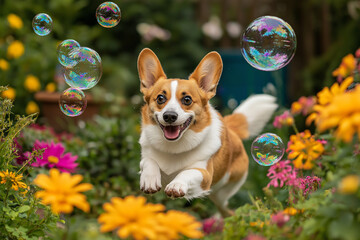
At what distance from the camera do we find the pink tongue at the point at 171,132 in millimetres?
2719

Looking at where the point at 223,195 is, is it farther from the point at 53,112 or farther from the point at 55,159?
the point at 53,112

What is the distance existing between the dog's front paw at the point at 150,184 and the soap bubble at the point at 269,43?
113 centimetres

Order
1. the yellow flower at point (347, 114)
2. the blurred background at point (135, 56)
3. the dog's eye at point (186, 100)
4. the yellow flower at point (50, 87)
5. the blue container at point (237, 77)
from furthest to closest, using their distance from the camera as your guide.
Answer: the blue container at point (237, 77) → the yellow flower at point (50, 87) → the blurred background at point (135, 56) → the dog's eye at point (186, 100) → the yellow flower at point (347, 114)

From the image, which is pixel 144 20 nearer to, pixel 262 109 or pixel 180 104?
pixel 262 109

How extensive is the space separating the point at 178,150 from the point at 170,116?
349mm

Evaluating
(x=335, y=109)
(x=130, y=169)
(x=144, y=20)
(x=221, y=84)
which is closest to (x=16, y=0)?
(x=144, y=20)

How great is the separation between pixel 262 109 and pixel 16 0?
4793 mm

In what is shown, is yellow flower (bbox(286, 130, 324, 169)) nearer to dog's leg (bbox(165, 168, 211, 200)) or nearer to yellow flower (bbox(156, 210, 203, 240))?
dog's leg (bbox(165, 168, 211, 200))

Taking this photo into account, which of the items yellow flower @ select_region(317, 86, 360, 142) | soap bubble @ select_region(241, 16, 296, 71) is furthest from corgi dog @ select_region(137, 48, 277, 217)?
yellow flower @ select_region(317, 86, 360, 142)

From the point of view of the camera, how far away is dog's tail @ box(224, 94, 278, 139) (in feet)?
13.0

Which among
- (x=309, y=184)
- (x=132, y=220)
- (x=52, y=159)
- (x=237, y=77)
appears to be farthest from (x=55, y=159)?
(x=237, y=77)

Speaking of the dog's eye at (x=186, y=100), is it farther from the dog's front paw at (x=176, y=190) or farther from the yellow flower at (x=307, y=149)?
the yellow flower at (x=307, y=149)

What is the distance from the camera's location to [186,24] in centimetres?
820

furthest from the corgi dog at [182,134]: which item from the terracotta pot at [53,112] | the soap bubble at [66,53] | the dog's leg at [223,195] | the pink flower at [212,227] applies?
the terracotta pot at [53,112]
